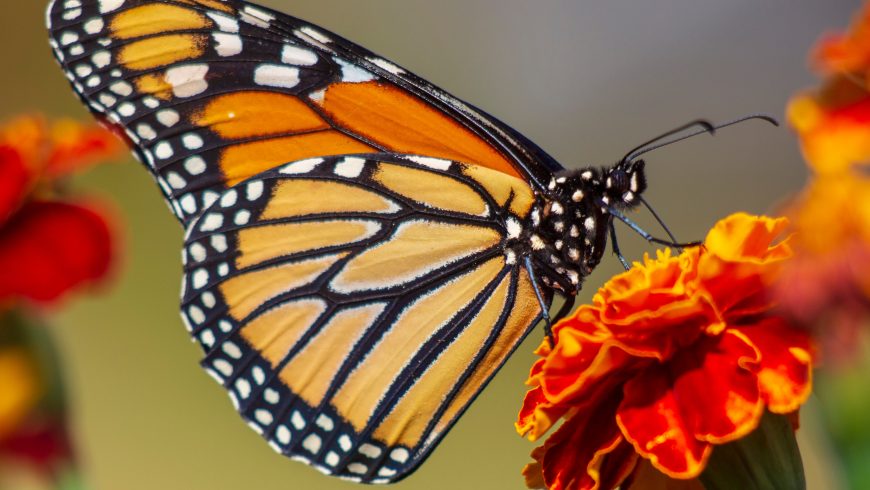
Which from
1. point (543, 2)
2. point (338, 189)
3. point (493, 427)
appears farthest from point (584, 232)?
point (543, 2)

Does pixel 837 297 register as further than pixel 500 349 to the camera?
No

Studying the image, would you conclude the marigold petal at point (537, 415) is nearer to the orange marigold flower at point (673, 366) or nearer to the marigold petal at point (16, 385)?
the orange marigold flower at point (673, 366)

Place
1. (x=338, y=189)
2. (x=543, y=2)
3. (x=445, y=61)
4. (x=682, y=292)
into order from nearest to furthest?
(x=682, y=292), (x=338, y=189), (x=445, y=61), (x=543, y=2)

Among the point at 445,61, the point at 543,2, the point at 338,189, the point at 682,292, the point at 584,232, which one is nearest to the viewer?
the point at 682,292

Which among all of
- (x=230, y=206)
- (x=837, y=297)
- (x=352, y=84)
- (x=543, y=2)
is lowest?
(x=837, y=297)

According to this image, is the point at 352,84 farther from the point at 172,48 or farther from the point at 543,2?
the point at 543,2

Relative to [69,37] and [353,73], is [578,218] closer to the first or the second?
[353,73]

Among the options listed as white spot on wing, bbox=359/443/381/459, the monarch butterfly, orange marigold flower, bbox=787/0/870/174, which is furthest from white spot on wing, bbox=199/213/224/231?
orange marigold flower, bbox=787/0/870/174

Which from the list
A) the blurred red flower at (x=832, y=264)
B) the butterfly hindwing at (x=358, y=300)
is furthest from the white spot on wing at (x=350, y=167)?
the blurred red flower at (x=832, y=264)
